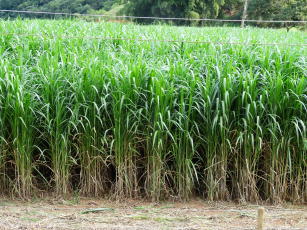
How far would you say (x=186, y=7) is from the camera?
31734 mm

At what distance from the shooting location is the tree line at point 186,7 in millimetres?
23781

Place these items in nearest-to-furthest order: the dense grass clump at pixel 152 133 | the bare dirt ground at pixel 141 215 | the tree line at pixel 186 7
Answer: the bare dirt ground at pixel 141 215, the dense grass clump at pixel 152 133, the tree line at pixel 186 7

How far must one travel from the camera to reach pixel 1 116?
430 centimetres

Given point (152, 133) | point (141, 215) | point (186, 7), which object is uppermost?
point (186, 7)

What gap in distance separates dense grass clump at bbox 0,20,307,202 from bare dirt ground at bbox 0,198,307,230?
14cm

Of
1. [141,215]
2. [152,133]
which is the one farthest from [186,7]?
[141,215]

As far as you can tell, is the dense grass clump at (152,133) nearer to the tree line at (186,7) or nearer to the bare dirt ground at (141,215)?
the bare dirt ground at (141,215)

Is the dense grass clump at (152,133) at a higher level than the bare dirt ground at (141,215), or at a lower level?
higher

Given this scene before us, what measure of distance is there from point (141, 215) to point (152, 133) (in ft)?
2.53

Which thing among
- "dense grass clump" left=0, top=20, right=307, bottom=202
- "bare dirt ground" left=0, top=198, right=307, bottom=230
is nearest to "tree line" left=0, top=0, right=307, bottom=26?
"dense grass clump" left=0, top=20, right=307, bottom=202

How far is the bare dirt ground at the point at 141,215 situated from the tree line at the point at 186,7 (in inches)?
788

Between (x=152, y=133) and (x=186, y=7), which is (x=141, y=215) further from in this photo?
(x=186, y=7)

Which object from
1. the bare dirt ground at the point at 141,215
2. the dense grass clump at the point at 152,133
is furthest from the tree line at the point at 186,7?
the bare dirt ground at the point at 141,215

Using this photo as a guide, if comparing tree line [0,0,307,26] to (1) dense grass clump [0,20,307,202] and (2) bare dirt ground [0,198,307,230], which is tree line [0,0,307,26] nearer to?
(1) dense grass clump [0,20,307,202]
